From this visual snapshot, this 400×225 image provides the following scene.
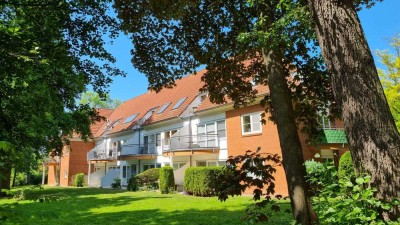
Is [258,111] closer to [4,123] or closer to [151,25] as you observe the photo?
[151,25]

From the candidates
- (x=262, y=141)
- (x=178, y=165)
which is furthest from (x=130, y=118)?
(x=262, y=141)

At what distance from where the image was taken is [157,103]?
36750 mm

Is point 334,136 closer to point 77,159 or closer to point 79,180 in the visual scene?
point 79,180

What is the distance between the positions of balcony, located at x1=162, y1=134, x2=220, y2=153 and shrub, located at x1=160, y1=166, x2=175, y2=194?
204cm

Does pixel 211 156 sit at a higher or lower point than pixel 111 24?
lower

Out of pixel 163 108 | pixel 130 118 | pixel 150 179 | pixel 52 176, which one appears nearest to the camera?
pixel 150 179

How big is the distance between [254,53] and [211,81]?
1555mm

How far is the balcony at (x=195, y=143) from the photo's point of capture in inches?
1004

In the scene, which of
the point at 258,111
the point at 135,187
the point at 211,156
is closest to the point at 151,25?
the point at 258,111

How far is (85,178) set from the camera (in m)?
41.8

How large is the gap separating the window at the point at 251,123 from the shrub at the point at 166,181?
641cm

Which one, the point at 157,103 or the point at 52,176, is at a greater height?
the point at 157,103

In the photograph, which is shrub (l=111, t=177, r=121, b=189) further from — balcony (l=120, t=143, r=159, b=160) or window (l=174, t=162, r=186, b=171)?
window (l=174, t=162, r=186, b=171)

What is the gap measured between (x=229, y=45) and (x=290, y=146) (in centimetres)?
456
